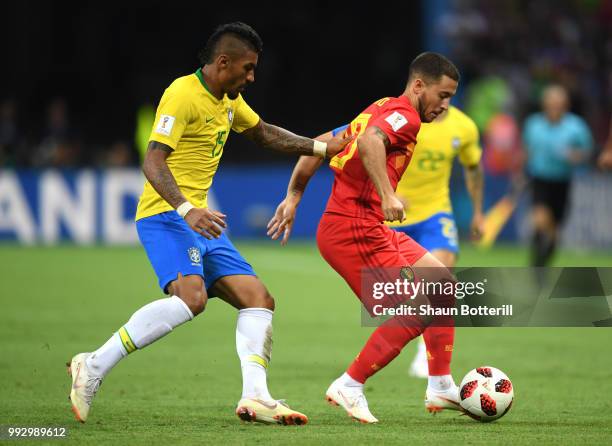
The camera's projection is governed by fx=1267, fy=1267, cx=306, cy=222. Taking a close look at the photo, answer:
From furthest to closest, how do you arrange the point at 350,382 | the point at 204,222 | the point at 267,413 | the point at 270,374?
the point at 270,374 → the point at 350,382 → the point at 267,413 → the point at 204,222

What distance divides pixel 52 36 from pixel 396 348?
21561 mm

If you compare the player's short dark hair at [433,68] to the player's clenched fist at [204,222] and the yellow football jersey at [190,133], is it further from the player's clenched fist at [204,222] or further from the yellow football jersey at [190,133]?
the player's clenched fist at [204,222]

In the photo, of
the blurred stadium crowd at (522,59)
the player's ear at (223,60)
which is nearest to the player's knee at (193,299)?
the player's ear at (223,60)

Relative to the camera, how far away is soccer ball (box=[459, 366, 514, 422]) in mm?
7336

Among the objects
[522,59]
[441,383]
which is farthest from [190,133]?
[522,59]

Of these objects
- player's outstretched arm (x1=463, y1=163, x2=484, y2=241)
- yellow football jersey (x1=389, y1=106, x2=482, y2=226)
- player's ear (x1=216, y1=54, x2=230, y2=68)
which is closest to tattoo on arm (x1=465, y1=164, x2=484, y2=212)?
player's outstretched arm (x1=463, y1=163, x2=484, y2=241)

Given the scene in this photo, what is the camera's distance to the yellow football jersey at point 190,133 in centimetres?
703

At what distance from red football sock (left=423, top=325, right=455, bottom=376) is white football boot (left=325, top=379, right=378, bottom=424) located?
1.75 ft

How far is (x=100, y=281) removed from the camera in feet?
52.1

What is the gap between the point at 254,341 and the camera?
24.0 ft

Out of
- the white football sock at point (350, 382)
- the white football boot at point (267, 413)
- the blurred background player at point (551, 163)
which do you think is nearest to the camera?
the white football boot at point (267, 413)

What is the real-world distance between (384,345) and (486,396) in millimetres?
660

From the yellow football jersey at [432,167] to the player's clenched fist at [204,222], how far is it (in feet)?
10.4

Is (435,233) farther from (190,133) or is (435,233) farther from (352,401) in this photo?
(190,133)
